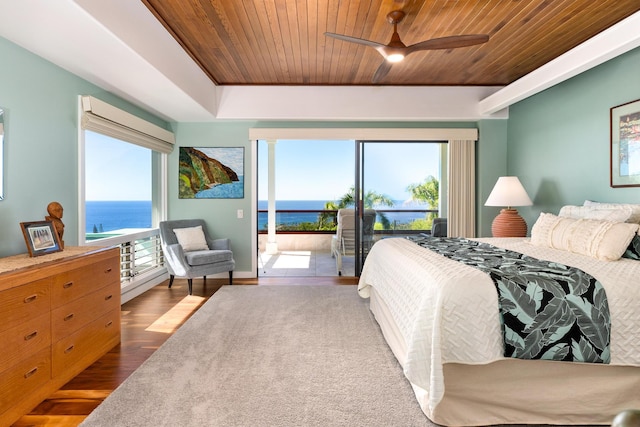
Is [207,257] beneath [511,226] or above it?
beneath

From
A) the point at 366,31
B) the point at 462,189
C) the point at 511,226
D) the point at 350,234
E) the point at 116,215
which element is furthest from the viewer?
the point at 350,234

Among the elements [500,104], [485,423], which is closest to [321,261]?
[500,104]

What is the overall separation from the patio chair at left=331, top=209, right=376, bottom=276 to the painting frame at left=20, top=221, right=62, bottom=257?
3.59 m

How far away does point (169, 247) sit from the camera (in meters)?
4.30

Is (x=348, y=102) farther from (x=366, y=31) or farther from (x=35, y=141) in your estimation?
(x=35, y=141)

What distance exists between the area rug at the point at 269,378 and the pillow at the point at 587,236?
4.97 ft

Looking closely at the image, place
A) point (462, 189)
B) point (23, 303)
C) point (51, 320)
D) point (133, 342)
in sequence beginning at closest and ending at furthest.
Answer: point (23, 303) → point (51, 320) → point (133, 342) → point (462, 189)

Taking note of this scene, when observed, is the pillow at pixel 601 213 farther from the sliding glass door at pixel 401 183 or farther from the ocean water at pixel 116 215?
the ocean water at pixel 116 215

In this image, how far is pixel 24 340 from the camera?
6.20 feet

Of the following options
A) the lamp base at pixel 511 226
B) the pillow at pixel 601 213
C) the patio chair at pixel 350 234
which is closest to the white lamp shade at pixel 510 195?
the lamp base at pixel 511 226

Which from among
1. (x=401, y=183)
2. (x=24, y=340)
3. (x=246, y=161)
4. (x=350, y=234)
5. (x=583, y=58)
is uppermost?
(x=583, y=58)

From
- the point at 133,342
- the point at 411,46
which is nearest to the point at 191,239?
the point at 133,342

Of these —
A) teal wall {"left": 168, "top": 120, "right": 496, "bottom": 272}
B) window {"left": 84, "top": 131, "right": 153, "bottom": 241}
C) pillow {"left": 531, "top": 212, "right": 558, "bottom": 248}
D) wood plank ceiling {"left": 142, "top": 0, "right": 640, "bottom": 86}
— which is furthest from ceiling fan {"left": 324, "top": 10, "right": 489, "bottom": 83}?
window {"left": 84, "top": 131, "right": 153, "bottom": 241}

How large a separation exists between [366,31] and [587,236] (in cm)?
242
